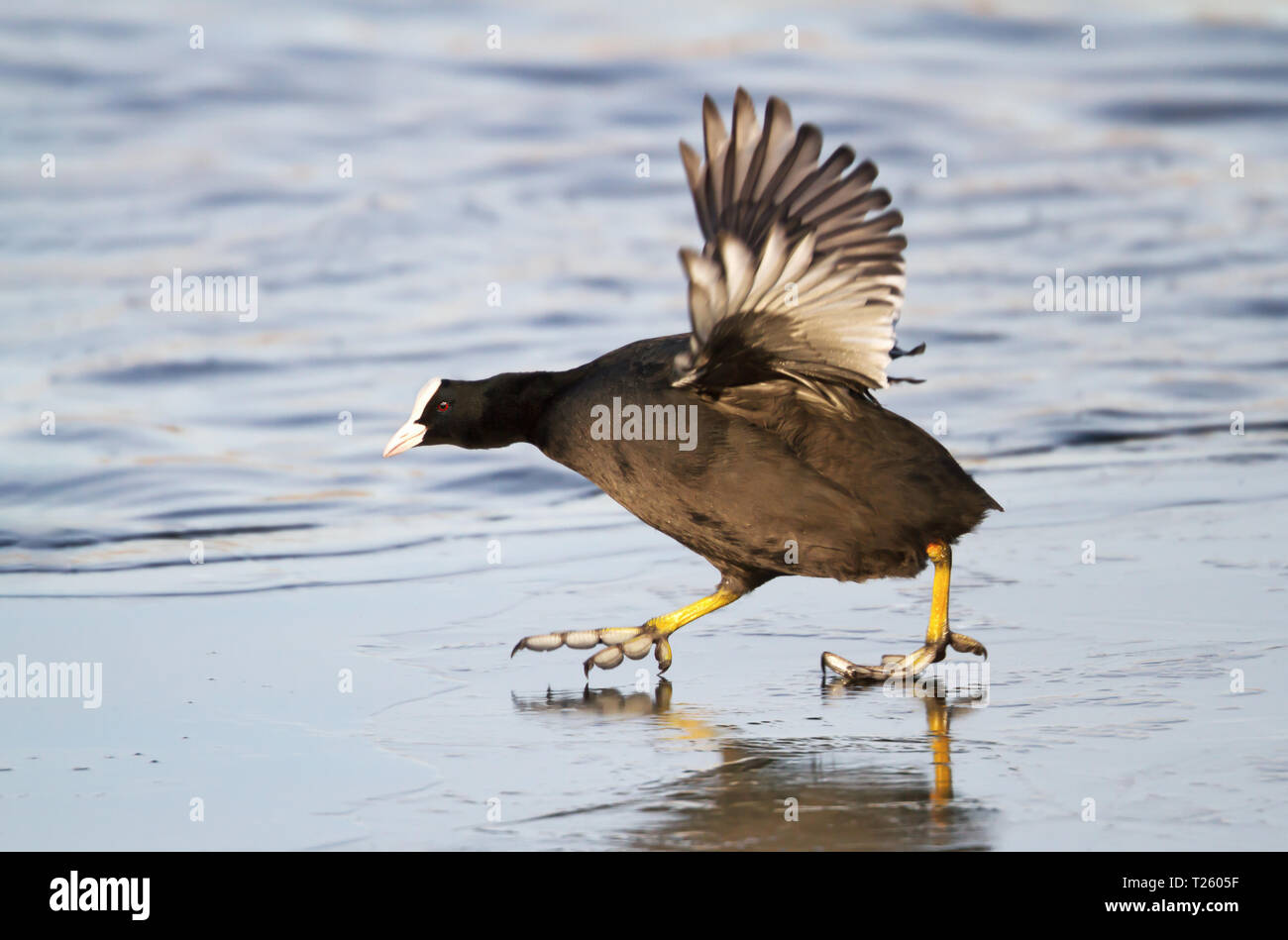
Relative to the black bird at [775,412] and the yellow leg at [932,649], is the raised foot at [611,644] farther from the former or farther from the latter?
the yellow leg at [932,649]

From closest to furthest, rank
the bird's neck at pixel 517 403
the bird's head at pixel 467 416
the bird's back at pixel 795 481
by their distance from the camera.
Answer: the bird's back at pixel 795 481 < the bird's neck at pixel 517 403 < the bird's head at pixel 467 416

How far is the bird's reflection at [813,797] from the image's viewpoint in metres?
3.61

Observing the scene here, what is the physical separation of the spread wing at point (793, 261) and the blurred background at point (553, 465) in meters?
0.94

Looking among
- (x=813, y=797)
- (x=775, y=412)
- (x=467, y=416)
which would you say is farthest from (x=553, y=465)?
(x=813, y=797)

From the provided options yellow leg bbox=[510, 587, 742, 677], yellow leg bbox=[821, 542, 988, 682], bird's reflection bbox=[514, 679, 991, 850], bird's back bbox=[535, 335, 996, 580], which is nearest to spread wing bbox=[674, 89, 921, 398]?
bird's back bbox=[535, 335, 996, 580]

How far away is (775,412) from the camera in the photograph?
201 inches

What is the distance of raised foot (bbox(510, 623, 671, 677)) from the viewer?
5.35m

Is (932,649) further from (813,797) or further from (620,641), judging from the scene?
(813,797)

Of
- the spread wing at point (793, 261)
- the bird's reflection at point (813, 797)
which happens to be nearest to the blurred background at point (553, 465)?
the bird's reflection at point (813, 797)

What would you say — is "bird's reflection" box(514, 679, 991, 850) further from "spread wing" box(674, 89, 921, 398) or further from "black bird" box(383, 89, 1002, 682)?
"spread wing" box(674, 89, 921, 398)

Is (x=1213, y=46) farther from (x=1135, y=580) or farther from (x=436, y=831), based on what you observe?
(x=436, y=831)

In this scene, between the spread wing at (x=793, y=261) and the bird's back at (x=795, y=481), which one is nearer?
the spread wing at (x=793, y=261)

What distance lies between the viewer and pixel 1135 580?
6.15m
